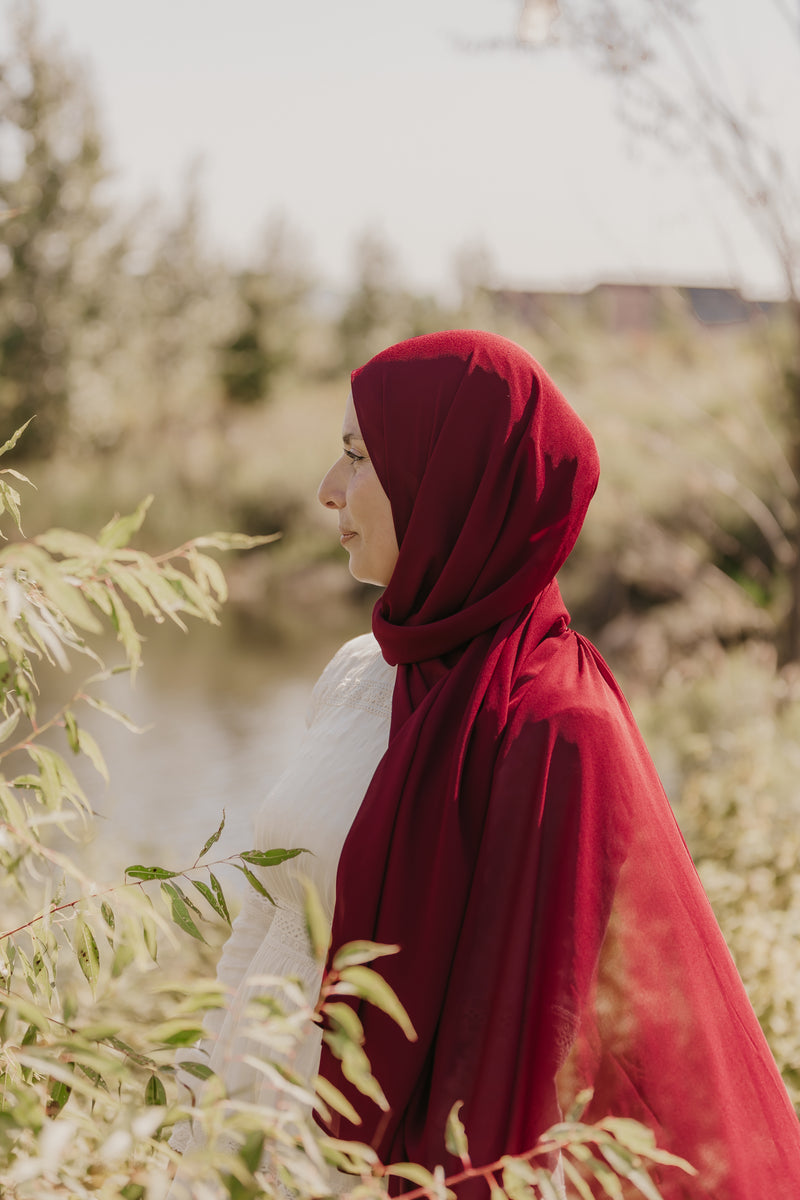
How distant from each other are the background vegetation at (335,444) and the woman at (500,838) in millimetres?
389

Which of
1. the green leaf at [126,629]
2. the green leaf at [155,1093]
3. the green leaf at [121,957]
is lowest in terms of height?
the green leaf at [155,1093]

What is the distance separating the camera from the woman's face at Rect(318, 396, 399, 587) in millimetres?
1420

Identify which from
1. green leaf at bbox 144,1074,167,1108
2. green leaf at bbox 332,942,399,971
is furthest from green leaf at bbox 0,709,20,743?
green leaf at bbox 332,942,399,971

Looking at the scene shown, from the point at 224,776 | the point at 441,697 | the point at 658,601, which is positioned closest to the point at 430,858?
the point at 441,697

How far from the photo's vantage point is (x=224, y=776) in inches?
290

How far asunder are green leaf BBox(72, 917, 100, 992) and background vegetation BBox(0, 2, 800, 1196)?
1 cm

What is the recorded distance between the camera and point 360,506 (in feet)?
4.67

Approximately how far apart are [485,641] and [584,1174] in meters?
0.65

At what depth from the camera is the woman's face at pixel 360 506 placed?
4.66 ft

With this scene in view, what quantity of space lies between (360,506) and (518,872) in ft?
1.76

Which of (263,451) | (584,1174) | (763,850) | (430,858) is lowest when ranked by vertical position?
(263,451)

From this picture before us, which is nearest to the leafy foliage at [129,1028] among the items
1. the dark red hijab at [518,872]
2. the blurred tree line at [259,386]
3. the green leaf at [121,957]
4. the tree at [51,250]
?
the green leaf at [121,957]

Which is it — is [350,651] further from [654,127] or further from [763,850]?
[654,127]

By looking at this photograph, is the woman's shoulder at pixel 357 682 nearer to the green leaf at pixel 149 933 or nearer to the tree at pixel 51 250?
the green leaf at pixel 149 933
